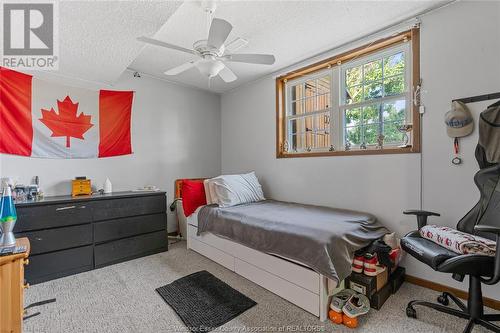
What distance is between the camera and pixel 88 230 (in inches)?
98.1

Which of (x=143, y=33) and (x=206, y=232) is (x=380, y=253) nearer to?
(x=206, y=232)

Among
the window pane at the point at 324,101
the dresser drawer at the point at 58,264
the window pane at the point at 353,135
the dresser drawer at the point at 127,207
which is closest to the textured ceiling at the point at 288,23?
the window pane at the point at 324,101

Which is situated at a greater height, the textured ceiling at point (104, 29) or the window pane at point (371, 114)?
the textured ceiling at point (104, 29)

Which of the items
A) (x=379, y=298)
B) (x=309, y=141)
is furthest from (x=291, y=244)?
(x=309, y=141)

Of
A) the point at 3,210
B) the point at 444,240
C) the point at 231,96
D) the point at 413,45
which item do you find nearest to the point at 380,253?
the point at 444,240

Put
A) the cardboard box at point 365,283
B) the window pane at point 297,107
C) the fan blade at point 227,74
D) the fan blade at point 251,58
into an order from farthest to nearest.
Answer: the window pane at point 297,107 < the fan blade at point 227,74 < the fan blade at point 251,58 < the cardboard box at point 365,283

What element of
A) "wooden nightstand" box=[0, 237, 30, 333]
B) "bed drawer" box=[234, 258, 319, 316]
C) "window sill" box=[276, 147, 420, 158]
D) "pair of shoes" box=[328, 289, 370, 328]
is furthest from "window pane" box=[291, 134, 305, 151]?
"wooden nightstand" box=[0, 237, 30, 333]

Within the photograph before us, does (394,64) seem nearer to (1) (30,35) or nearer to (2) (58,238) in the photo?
(1) (30,35)

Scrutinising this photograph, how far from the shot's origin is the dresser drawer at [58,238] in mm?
2185

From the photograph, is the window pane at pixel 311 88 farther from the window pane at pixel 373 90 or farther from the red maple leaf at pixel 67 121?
the red maple leaf at pixel 67 121

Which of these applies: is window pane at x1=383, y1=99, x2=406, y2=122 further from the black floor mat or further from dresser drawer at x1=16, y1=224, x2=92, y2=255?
dresser drawer at x1=16, y1=224, x2=92, y2=255

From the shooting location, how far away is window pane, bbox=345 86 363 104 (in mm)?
2729

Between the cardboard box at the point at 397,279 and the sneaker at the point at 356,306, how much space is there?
0.45 m

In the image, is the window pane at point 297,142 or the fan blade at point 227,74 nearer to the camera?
the fan blade at point 227,74
